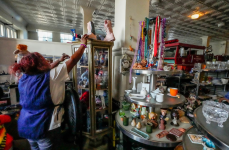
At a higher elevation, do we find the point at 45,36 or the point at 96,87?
the point at 45,36

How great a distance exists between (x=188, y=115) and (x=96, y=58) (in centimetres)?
163

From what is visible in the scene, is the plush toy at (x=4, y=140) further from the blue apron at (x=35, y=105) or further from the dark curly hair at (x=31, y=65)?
the dark curly hair at (x=31, y=65)

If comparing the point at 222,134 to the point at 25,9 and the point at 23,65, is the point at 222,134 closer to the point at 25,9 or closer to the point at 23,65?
the point at 23,65

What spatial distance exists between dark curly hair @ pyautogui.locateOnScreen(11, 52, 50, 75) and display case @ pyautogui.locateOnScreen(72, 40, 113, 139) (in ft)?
2.20

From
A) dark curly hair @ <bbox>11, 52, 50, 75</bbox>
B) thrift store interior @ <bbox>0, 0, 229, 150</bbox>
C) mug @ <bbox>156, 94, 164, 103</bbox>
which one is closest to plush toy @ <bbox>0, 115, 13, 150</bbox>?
thrift store interior @ <bbox>0, 0, 229, 150</bbox>

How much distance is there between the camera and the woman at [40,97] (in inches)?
37.5

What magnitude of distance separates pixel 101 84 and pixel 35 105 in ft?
3.20

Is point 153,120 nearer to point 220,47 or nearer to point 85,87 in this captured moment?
point 85,87

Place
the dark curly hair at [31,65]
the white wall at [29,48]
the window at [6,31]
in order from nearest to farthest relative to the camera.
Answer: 1. the dark curly hair at [31,65]
2. the white wall at [29,48]
3. the window at [6,31]

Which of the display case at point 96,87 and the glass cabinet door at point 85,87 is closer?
the display case at point 96,87

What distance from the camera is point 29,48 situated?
7.48 feet

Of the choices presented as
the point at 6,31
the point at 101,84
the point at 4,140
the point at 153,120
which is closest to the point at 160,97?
the point at 153,120

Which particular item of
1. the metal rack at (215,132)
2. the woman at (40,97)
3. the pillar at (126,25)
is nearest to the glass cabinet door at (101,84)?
the pillar at (126,25)

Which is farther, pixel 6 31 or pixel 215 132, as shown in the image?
pixel 6 31
